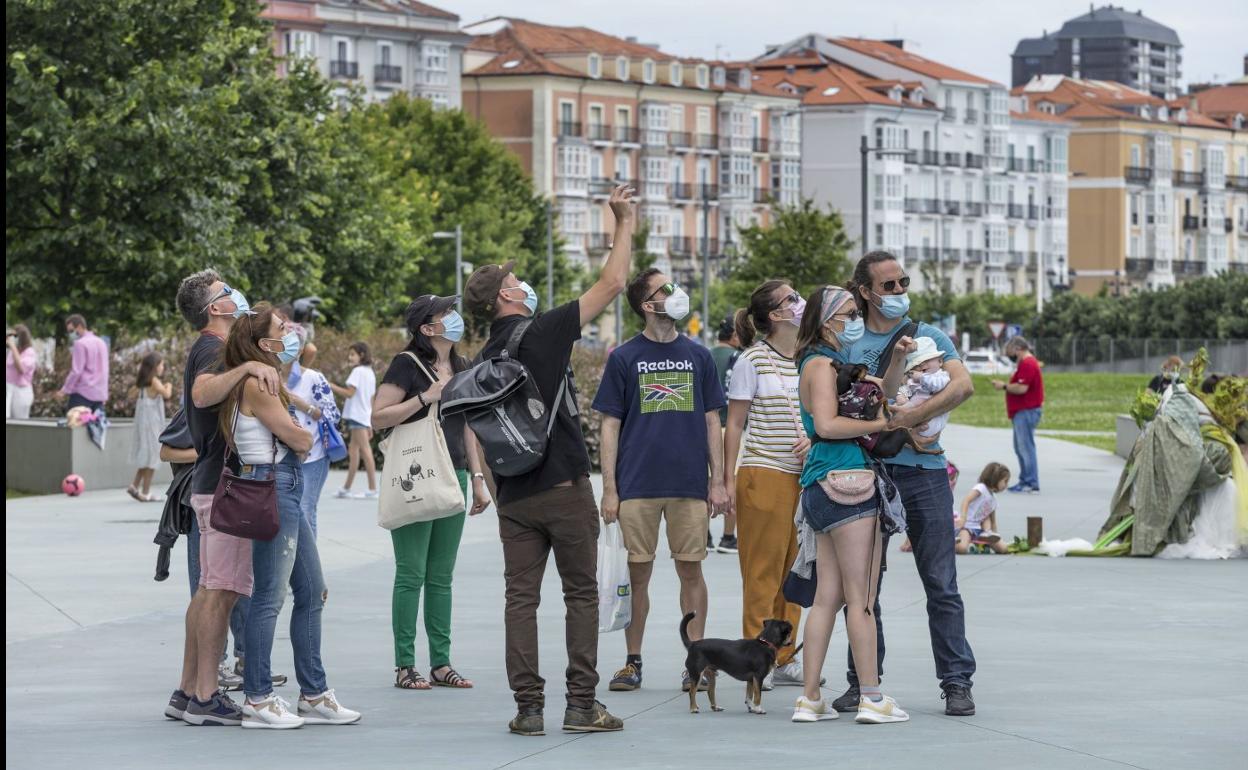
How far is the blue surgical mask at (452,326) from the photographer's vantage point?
9914mm

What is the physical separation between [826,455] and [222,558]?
2.41m

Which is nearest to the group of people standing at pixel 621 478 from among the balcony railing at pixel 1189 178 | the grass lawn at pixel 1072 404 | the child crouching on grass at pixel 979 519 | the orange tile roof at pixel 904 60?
the child crouching on grass at pixel 979 519

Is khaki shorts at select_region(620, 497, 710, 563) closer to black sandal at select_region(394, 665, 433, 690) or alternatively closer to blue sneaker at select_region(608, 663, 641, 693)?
blue sneaker at select_region(608, 663, 641, 693)

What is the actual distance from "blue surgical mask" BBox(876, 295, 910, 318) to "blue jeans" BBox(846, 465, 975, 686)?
0.62 m

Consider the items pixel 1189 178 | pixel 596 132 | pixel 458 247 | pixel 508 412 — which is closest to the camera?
pixel 508 412

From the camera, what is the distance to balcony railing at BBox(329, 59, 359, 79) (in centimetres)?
10588

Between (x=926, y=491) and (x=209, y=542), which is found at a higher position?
(x=926, y=491)

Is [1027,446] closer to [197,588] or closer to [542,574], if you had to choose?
[197,588]

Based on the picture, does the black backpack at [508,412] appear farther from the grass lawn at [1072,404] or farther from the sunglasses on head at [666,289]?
the grass lawn at [1072,404]

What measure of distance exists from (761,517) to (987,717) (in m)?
1.39

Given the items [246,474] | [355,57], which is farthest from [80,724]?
[355,57]

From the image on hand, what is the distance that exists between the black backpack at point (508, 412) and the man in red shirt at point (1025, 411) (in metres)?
16.1

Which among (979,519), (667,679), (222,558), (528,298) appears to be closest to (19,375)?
(979,519)

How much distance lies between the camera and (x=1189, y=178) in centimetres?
15988
